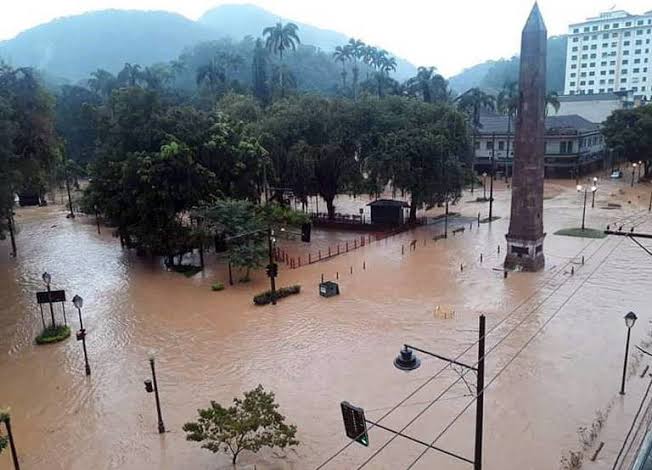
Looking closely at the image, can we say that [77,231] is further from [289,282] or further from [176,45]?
[176,45]

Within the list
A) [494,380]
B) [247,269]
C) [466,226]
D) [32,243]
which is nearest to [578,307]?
[494,380]

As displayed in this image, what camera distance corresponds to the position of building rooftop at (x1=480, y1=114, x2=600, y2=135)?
67.2 m

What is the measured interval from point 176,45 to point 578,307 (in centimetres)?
20298

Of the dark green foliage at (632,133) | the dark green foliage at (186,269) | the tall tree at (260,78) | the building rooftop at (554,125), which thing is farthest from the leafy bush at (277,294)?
the tall tree at (260,78)

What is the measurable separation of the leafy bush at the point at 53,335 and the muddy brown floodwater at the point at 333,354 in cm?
62

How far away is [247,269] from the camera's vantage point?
29.4m

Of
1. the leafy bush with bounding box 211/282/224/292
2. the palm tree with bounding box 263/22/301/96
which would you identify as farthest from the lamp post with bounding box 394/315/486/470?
the palm tree with bounding box 263/22/301/96

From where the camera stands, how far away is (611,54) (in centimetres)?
12412

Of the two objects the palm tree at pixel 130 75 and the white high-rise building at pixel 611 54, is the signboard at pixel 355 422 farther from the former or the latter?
the white high-rise building at pixel 611 54

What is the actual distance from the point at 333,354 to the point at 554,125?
6217cm

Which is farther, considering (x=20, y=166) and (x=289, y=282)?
(x=20, y=166)

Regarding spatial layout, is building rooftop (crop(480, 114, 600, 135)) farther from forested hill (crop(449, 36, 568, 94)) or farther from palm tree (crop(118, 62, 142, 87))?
forested hill (crop(449, 36, 568, 94))

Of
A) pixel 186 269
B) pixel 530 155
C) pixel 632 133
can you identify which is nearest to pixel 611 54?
pixel 632 133

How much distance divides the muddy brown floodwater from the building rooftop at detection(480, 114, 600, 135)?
36.7 meters
